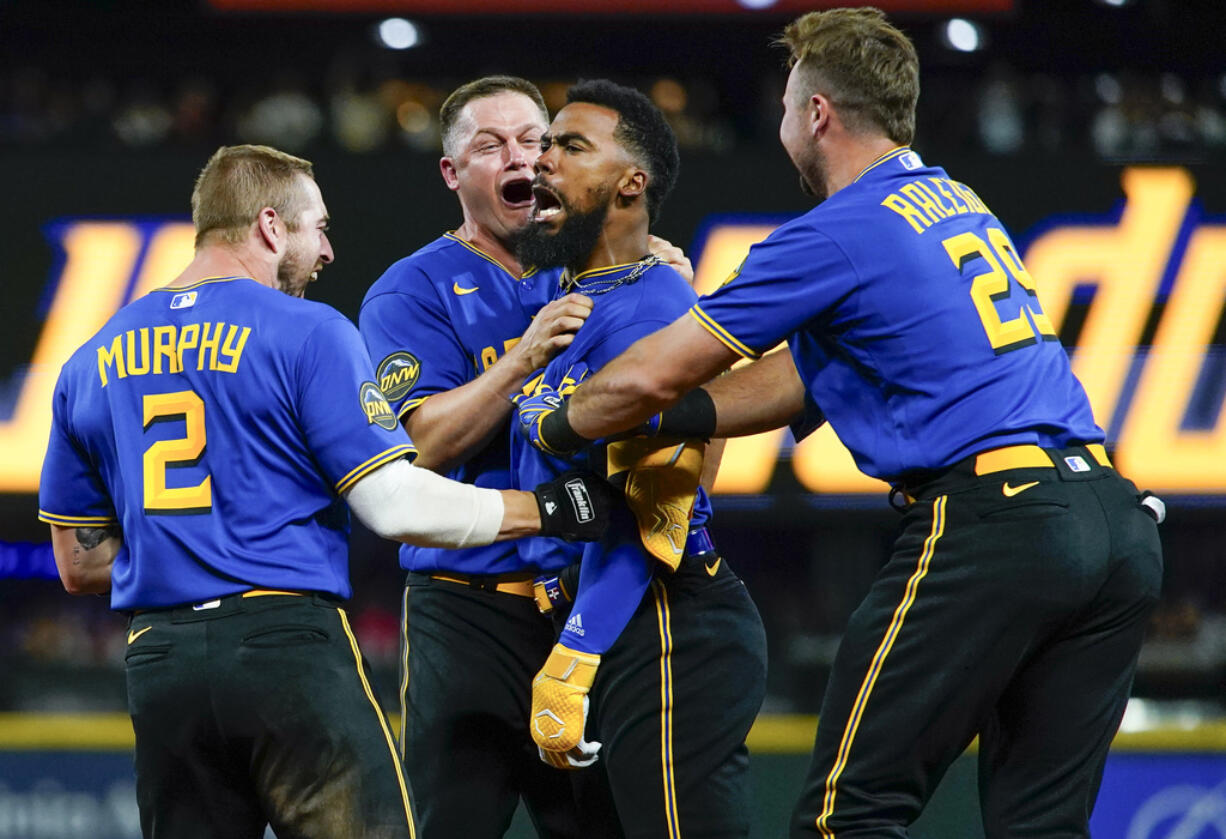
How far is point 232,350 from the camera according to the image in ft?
10.2

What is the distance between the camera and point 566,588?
3635 mm

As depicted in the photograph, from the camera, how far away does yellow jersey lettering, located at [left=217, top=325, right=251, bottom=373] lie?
10.2ft

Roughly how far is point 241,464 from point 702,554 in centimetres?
110

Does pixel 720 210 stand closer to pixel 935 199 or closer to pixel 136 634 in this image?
pixel 935 199

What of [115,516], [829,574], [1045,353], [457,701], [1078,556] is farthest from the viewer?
[829,574]

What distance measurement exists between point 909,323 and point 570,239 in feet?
3.05

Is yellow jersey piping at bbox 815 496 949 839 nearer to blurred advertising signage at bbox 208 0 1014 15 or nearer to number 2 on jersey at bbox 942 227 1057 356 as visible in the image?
number 2 on jersey at bbox 942 227 1057 356

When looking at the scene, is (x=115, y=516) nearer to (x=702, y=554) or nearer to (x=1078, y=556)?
(x=702, y=554)

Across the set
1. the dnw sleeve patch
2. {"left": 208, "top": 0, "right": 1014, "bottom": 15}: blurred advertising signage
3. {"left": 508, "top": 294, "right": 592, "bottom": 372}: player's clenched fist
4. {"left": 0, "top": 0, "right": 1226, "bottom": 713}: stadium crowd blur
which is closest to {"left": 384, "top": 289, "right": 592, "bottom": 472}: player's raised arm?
{"left": 508, "top": 294, "right": 592, "bottom": 372}: player's clenched fist

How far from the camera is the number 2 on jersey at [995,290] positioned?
3.14 metres

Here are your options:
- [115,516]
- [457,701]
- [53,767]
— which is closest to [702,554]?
[457,701]

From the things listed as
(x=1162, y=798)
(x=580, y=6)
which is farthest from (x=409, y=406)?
(x=580, y=6)

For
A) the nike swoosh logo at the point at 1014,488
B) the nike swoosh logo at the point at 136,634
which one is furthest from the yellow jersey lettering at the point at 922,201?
the nike swoosh logo at the point at 136,634

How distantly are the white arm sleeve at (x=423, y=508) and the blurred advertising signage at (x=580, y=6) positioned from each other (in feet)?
18.3
